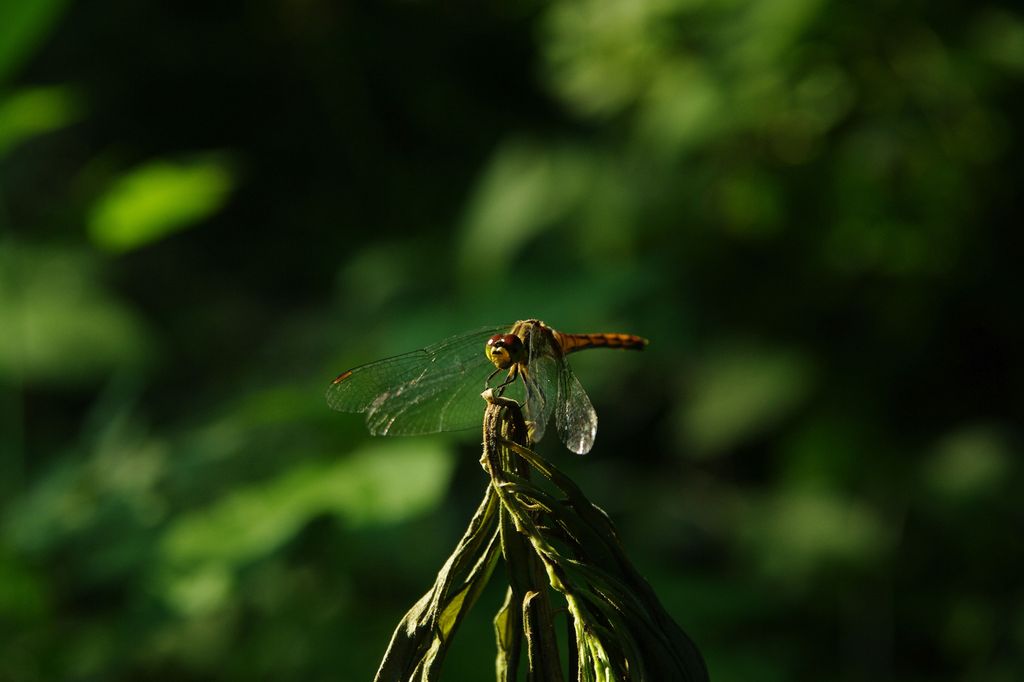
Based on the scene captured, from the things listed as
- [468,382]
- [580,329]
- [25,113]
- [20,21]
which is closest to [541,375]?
[468,382]

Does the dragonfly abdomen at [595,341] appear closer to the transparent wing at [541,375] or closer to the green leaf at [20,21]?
the transparent wing at [541,375]

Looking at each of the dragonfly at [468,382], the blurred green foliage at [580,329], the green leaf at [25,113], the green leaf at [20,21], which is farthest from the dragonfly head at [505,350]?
the green leaf at [25,113]

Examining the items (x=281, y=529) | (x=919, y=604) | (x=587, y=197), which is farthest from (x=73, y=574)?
(x=919, y=604)

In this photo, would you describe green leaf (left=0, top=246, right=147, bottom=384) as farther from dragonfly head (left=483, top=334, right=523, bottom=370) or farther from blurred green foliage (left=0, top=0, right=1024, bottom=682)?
dragonfly head (left=483, top=334, right=523, bottom=370)

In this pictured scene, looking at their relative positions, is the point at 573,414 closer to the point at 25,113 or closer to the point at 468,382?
the point at 468,382

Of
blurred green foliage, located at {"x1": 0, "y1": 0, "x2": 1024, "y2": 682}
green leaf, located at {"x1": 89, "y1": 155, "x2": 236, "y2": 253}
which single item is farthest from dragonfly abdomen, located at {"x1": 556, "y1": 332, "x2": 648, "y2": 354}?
green leaf, located at {"x1": 89, "y1": 155, "x2": 236, "y2": 253}
